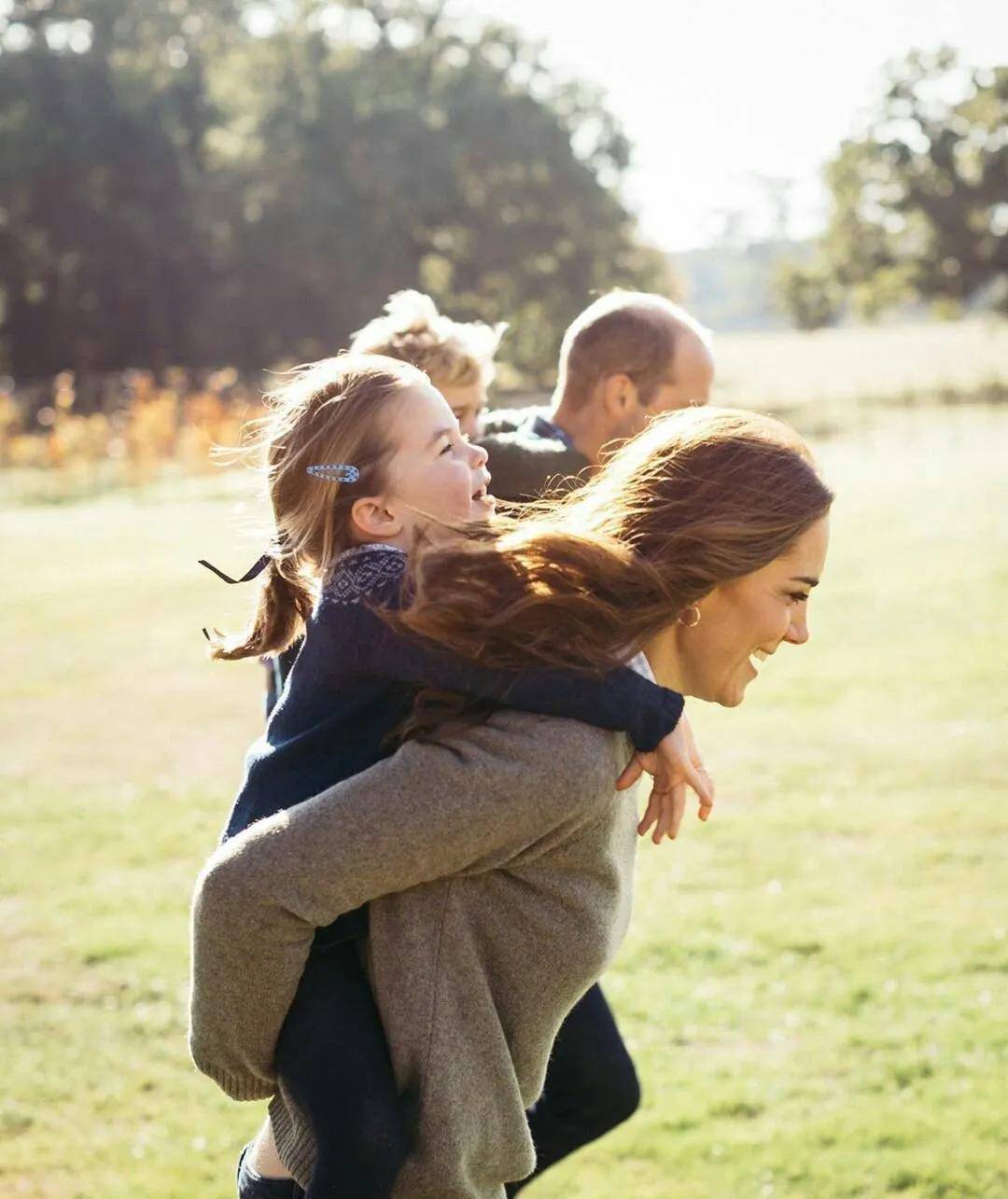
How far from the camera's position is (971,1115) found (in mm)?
4121

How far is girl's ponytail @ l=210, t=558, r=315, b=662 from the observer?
2.31 meters

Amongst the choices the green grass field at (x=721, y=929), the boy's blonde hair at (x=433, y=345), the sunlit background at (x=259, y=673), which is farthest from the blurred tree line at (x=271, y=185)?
the boy's blonde hair at (x=433, y=345)

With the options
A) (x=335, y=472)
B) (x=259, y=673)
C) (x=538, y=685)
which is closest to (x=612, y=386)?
(x=335, y=472)

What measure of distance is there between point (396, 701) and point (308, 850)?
246mm

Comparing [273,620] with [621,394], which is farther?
[621,394]


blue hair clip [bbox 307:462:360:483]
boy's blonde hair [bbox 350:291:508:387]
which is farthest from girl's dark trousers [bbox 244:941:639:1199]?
boy's blonde hair [bbox 350:291:508:387]

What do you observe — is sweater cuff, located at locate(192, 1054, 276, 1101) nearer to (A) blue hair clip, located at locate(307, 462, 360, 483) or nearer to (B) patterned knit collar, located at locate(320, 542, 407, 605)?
(B) patterned knit collar, located at locate(320, 542, 407, 605)

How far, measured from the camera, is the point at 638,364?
3.70 m

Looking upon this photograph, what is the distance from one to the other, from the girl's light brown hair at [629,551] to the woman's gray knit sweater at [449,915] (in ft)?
0.38

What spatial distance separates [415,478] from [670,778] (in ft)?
1.77

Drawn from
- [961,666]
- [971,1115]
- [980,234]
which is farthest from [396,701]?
[980,234]

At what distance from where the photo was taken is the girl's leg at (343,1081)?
6.31 ft

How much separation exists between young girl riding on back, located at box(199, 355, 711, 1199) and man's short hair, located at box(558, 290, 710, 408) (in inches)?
59.1

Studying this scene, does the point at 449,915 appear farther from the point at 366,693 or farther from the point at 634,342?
the point at 634,342
